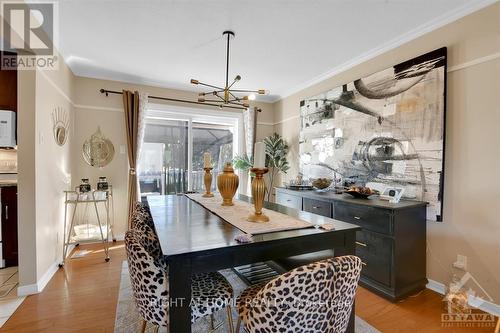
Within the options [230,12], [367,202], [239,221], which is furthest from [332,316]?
[230,12]

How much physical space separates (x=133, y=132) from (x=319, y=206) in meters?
3.04

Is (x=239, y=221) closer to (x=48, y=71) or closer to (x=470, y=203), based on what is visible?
(x=470, y=203)

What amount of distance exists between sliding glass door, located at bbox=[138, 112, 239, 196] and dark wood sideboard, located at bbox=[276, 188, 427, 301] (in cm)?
294

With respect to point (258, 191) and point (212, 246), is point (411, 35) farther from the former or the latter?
point (212, 246)

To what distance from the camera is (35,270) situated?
232 centimetres

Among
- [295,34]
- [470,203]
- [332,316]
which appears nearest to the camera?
[332,316]

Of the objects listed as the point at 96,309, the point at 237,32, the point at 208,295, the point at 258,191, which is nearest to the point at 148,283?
the point at 208,295

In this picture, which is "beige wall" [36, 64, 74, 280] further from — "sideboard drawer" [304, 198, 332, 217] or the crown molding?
the crown molding

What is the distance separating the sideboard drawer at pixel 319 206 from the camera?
2.79 m

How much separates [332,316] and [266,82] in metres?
3.73

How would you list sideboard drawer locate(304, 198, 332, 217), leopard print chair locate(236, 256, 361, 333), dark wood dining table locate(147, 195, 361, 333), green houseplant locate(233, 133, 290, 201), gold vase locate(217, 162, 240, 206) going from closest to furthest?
leopard print chair locate(236, 256, 361, 333) < dark wood dining table locate(147, 195, 361, 333) < gold vase locate(217, 162, 240, 206) < sideboard drawer locate(304, 198, 332, 217) < green houseplant locate(233, 133, 290, 201)

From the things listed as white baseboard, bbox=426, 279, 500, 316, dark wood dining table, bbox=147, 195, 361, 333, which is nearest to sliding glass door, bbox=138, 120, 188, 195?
dark wood dining table, bbox=147, 195, 361, 333

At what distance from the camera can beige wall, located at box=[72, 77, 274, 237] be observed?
3.69 meters

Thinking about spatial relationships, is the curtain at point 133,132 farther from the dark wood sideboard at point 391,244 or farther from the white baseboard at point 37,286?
the dark wood sideboard at point 391,244
